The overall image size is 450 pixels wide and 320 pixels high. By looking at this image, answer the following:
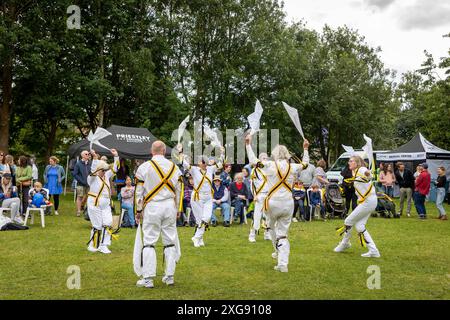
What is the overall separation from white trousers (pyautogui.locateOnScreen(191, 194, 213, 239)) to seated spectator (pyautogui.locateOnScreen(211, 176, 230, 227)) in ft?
13.5

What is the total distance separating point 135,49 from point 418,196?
64.2ft

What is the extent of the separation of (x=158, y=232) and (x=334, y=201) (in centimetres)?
1183

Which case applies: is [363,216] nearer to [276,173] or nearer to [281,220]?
[281,220]

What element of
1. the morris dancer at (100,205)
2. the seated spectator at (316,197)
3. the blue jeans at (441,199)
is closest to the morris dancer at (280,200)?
the morris dancer at (100,205)

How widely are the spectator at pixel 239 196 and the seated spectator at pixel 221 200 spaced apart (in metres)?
0.49

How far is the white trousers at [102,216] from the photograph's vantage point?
32.4 feet

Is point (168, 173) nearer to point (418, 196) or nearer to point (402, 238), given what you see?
point (402, 238)

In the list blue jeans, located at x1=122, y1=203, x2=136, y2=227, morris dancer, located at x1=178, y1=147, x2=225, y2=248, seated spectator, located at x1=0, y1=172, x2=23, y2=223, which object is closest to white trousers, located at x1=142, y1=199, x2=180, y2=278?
morris dancer, located at x1=178, y1=147, x2=225, y2=248

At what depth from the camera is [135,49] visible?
98.5 feet

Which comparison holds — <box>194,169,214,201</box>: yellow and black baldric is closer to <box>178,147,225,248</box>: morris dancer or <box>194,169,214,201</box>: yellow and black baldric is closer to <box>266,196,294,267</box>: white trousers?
<box>178,147,225,248</box>: morris dancer

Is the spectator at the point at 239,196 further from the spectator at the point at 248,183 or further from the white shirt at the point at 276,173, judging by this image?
the white shirt at the point at 276,173

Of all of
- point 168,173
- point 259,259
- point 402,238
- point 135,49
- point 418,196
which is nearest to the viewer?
point 168,173

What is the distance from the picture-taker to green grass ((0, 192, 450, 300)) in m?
6.71
